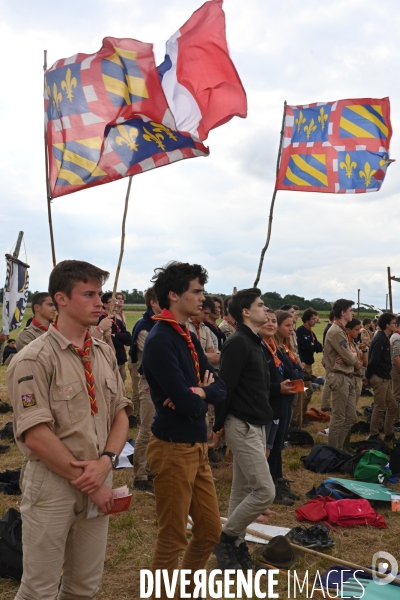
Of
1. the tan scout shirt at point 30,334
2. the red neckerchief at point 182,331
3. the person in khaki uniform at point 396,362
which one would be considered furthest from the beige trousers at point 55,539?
the person in khaki uniform at point 396,362

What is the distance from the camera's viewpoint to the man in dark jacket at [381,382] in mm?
9141

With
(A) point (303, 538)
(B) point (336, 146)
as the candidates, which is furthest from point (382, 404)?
(B) point (336, 146)

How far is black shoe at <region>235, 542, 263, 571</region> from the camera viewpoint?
4.39m

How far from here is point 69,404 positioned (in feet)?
8.87

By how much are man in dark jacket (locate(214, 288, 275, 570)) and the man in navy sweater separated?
0.80 metres

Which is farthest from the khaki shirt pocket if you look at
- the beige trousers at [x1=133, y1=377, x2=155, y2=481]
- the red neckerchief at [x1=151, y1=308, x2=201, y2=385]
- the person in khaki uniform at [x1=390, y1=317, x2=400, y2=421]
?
the person in khaki uniform at [x1=390, y1=317, x2=400, y2=421]

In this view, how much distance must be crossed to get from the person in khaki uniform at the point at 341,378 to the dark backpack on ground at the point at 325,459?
0.33 m

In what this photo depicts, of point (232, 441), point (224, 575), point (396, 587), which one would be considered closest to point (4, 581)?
point (224, 575)

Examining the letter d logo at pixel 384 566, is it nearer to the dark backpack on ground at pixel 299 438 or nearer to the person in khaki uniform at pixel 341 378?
the person in khaki uniform at pixel 341 378

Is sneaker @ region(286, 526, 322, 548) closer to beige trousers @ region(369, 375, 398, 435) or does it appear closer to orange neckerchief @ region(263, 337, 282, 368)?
orange neckerchief @ region(263, 337, 282, 368)

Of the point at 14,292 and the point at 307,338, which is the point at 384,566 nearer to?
the point at 14,292

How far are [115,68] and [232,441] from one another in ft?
14.2

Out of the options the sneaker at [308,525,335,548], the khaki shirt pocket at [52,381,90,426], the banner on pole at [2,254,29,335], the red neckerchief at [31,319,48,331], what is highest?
the banner on pole at [2,254,29,335]

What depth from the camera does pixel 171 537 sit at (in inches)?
132
